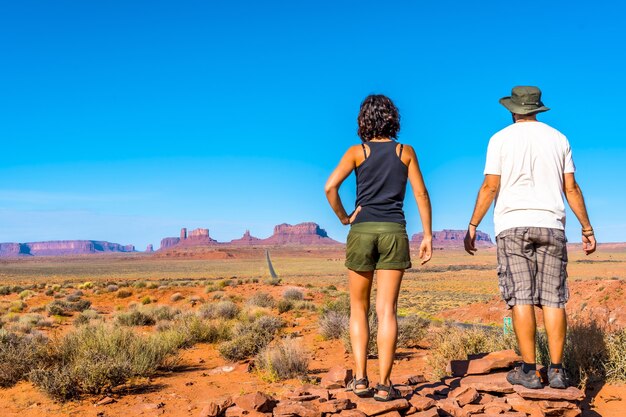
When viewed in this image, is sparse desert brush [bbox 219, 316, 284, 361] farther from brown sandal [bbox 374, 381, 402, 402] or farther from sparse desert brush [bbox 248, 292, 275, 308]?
sparse desert brush [bbox 248, 292, 275, 308]

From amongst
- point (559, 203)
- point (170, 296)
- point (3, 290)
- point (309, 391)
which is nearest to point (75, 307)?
point (170, 296)

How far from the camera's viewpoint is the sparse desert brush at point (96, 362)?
266 inches

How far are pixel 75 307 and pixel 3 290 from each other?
1149 centimetres

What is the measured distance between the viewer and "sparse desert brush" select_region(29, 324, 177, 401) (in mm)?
6758

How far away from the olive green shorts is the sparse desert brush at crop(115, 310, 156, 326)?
39.5ft

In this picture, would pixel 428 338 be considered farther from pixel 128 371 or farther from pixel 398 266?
pixel 398 266

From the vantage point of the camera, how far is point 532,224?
470 centimetres

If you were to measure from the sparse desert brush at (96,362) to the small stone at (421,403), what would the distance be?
412cm

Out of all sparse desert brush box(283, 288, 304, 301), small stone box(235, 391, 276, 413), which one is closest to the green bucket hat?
small stone box(235, 391, 276, 413)

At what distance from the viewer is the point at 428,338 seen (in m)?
9.98

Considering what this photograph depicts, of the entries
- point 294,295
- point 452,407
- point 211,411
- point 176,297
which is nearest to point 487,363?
point 452,407

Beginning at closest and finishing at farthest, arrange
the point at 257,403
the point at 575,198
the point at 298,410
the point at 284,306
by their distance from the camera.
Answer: the point at 298,410, the point at 257,403, the point at 575,198, the point at 284,306

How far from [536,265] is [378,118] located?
1844 millimetres

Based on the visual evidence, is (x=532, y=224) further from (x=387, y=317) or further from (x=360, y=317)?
(x=360, y=317)
